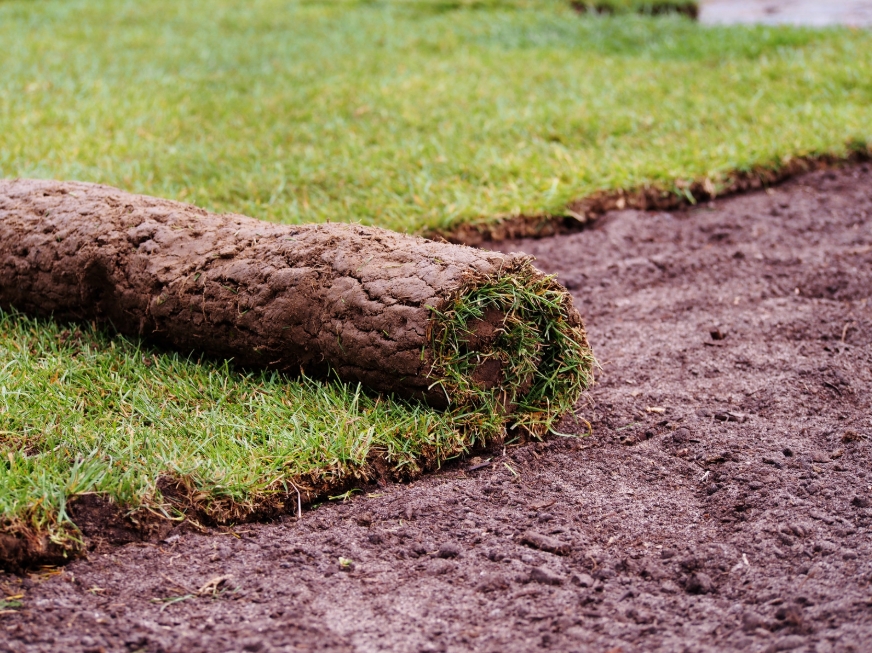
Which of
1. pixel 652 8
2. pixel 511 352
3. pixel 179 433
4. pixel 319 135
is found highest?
pixel 652 8

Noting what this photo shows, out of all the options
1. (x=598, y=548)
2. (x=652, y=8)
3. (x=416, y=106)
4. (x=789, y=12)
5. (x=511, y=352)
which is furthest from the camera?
(x=789, y=12)

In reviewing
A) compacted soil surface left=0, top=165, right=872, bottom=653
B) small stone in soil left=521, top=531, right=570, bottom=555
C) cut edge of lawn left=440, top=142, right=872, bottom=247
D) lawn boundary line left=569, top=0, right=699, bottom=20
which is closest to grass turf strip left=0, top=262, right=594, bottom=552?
compacted soil surface left=0, top=165, right=872, bottom=653

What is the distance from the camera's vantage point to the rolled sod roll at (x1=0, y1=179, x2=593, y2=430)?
3.19 meters

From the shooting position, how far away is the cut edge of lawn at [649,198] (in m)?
5.05

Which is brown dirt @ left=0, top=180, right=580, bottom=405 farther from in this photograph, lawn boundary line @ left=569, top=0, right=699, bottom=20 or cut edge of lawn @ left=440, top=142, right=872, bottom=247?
lawn boundary line @ left=569, top=0, right=699, bottom=20

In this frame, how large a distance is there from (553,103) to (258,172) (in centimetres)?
235

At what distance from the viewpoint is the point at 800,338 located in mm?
4086

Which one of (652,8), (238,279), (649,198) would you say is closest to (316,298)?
(238,279)

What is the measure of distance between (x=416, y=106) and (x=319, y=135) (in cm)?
87

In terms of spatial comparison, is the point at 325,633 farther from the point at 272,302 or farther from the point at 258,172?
the point at 258,172

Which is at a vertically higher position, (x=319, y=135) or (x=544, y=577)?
(x=319, y=135)

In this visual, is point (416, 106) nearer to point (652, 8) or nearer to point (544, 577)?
point (652, 8)

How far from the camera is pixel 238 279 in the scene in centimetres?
348

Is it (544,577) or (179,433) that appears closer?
(544,577)
